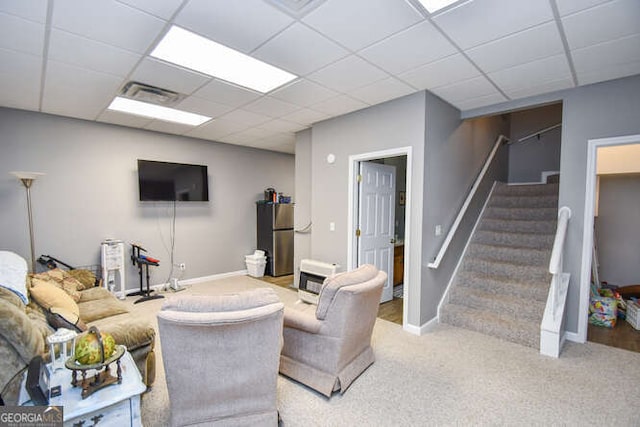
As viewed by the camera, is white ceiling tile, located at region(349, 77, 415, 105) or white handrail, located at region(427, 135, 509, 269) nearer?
white ceiling tile, located at region(349, 77, 415, 105)

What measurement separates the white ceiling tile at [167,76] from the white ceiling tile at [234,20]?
682 millimetres

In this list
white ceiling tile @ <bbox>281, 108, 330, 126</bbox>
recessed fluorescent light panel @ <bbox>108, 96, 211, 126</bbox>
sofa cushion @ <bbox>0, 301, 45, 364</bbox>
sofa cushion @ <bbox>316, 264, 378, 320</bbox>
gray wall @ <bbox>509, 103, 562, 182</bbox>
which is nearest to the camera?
sofa cushion @ <bbox>0, 301, 45, 364</bbox>

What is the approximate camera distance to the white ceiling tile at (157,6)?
175cm

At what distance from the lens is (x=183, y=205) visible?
514 cm

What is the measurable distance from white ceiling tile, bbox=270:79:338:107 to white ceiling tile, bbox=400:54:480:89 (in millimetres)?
838

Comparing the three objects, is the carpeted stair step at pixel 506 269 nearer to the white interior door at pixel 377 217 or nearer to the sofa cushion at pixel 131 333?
the white interior door at pixel 377 217

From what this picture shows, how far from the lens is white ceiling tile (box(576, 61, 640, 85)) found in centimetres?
253

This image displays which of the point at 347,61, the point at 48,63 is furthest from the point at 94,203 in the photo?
the point at 347,61

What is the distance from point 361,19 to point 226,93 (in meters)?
1.80

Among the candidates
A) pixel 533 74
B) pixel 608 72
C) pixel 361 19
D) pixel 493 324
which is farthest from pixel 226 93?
pixel 493 324

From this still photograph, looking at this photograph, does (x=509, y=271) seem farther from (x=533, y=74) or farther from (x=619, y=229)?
(x=533, y=74)

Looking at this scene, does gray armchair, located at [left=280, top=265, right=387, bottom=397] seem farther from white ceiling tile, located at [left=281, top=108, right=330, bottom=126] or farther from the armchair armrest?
white ceiling tile, located at [left=281, top=108, right=330, bottom=126]

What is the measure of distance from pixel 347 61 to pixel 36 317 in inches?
121

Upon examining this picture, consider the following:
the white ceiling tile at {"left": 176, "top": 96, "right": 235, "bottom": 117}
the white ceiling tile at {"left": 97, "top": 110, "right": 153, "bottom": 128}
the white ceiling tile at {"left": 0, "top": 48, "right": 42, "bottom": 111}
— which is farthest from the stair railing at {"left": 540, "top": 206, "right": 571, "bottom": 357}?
the white ceiling tile at {"left": 97, "top": 110, "right": 153, "bottom": 128}
